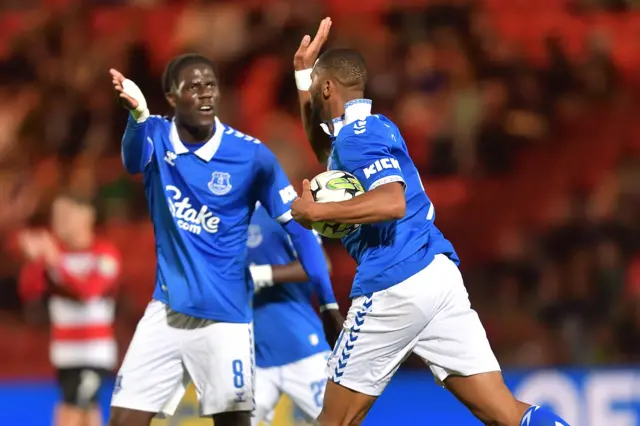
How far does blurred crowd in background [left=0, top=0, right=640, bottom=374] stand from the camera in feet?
31.8

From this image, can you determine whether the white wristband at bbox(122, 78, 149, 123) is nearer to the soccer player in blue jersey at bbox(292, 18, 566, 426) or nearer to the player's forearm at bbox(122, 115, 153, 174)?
the player's forearm at bbox(122, 115, 153, 174)

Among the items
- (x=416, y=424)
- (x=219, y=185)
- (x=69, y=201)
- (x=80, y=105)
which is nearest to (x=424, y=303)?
(x=219, y=185)

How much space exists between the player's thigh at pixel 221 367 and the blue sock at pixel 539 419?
4.59ft

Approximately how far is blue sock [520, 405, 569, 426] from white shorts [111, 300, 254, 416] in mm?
1399

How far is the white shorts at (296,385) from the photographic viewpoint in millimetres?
5809

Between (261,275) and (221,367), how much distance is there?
0.66 m

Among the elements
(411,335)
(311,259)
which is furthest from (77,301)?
(411,335)

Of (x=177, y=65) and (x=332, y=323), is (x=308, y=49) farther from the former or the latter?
(x=332, y=323)

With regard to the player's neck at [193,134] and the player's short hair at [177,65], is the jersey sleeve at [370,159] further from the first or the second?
the player's short hair at [177,65]

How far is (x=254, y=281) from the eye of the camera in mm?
5598

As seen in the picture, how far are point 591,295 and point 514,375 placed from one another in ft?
6.43

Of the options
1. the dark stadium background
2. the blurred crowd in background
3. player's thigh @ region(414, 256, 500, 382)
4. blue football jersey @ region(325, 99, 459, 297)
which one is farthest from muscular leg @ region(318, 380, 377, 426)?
the blurred crowd in background

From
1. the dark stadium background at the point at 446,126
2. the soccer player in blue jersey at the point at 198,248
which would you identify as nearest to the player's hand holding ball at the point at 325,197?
the soccer player in blue jersey at the point at 198,248

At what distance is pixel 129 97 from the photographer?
5.02m
